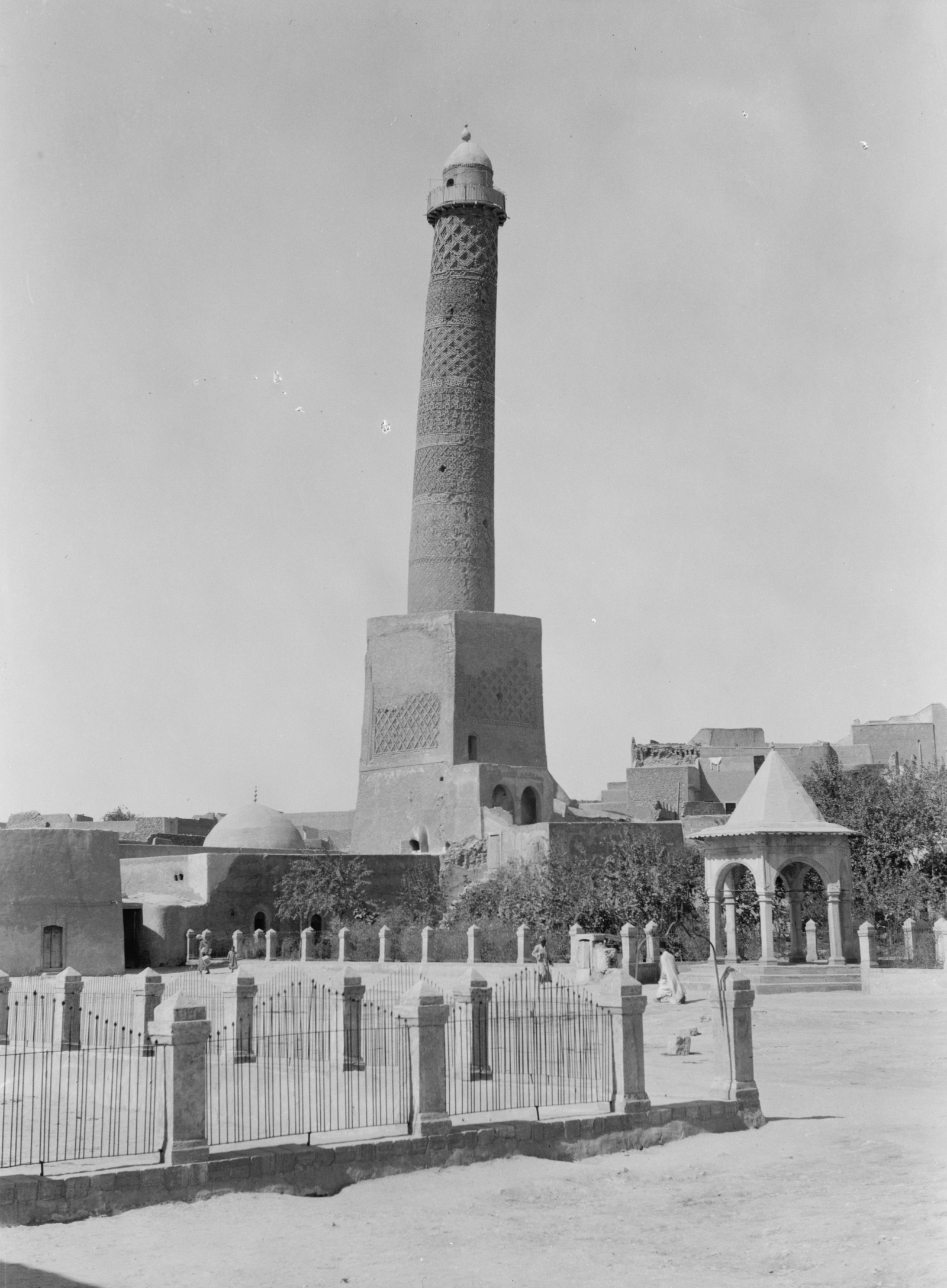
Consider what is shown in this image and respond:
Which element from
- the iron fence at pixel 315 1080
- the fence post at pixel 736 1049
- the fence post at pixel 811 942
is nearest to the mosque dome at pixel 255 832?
the fence post at pixel 811 942

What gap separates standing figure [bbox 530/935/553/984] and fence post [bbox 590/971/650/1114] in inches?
338

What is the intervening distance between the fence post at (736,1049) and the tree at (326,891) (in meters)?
22.8

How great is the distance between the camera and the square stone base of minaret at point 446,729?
3888 centimetres

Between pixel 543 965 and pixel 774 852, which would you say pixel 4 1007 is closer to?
pixel 543 965

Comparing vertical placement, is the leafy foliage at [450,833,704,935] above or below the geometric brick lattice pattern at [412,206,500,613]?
below

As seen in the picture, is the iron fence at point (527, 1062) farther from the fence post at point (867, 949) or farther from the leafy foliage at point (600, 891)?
the leafy foliage at point (600, 891)

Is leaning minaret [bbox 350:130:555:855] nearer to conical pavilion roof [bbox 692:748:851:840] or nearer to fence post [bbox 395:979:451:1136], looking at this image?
conical pavilion roof [bbox 692:748:851:840]

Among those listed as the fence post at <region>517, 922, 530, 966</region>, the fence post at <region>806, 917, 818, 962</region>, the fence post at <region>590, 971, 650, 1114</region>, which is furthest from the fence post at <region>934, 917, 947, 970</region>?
the fence post at <region>590, 971, 650, 1114</region>

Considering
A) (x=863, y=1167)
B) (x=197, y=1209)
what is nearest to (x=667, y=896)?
(x=863, y=1167)

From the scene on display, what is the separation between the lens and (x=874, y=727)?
54781mm

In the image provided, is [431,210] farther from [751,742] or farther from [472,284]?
[751,742]

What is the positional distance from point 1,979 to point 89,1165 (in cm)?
679

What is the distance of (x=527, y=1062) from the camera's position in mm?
14422

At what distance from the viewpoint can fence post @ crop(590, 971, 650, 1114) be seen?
11961 mm
